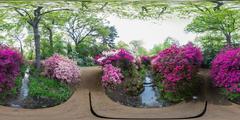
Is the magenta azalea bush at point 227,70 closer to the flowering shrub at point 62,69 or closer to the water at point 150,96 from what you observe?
the water at point 150,96

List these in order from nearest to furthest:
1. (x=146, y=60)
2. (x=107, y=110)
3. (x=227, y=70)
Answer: (x=107, y=110) < (x=227, y=70) < (x=146, y=60)

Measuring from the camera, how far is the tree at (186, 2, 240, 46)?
4.73m

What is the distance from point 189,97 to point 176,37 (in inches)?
22.2

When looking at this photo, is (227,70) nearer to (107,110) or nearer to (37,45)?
(107,110)

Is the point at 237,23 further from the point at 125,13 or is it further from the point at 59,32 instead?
the point at 59,32

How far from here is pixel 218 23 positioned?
15.6 feet

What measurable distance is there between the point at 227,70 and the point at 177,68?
356 millimetres

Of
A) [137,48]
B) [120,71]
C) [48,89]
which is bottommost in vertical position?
[48,89]

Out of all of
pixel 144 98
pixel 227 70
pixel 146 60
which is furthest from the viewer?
pixel 146 60

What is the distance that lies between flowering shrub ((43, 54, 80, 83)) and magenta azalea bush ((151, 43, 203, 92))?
57 cm

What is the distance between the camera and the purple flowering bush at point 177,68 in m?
4.49

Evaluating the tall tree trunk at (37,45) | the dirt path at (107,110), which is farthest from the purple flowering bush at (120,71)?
the tall tree trunk at (37,45)

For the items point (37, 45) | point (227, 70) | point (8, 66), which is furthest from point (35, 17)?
point (227, 70)

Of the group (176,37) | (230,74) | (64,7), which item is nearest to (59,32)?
(64,7)
